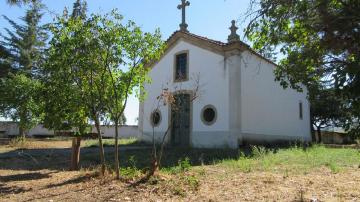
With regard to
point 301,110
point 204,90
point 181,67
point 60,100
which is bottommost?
point 60,100

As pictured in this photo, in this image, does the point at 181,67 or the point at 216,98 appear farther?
the point at 181,67

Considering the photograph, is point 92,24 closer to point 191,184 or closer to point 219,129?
point 191,184

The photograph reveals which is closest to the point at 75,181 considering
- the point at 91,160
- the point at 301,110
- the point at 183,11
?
the point at 91,160

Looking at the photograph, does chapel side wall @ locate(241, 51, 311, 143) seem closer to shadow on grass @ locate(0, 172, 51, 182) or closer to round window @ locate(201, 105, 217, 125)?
round window @ locate(201, 105, 217, 125)

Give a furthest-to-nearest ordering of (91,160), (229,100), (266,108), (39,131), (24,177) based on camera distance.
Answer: (39,131), (266,108), (229,100), (91,160), (24,177)

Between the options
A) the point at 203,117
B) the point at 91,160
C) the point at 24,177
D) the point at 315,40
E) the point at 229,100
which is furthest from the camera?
the point at 203,117

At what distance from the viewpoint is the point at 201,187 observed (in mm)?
8000

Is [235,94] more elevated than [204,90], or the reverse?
[204,90]

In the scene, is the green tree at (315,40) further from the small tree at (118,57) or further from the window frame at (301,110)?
the window frame at (301,110)

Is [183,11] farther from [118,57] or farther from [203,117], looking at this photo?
[118,57]

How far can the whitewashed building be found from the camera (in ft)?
61.1

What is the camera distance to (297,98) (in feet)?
80.3

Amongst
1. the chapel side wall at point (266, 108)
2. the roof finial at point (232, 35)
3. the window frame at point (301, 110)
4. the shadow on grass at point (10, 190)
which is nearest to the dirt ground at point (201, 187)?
the shadow on grass at point (10, 190)

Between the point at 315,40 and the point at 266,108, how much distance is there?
14.0 m
